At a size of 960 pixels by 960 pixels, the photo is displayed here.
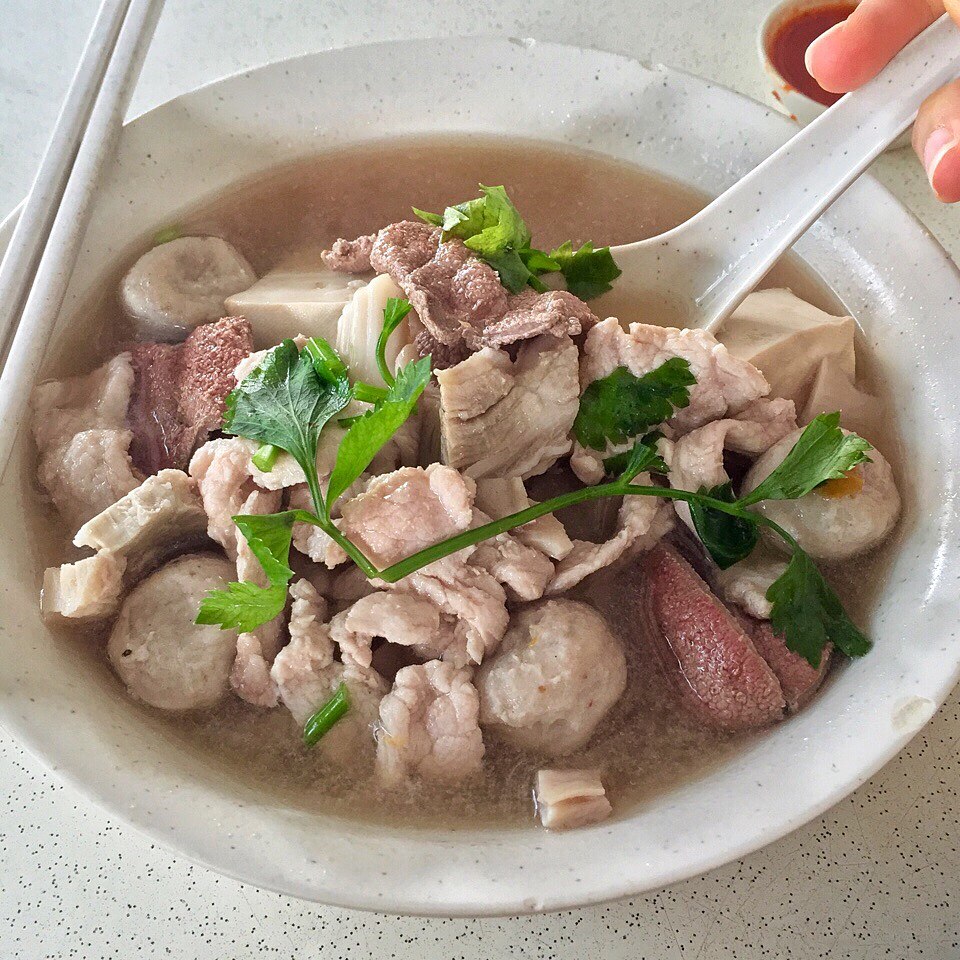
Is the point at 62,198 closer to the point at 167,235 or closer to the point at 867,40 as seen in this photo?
the point at 167,235

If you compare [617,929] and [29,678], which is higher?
[617,929]

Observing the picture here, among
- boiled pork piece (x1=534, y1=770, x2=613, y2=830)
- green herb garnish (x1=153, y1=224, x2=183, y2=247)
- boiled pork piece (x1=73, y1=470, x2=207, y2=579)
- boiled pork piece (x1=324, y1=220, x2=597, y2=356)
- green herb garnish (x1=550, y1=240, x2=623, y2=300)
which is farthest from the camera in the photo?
green herb garnish (x1=153, y1=224, x2=183, y2=247)

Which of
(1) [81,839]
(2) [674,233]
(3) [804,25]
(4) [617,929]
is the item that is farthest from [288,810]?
(3) [804,25]

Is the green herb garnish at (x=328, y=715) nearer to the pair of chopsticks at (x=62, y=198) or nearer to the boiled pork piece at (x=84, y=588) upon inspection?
the boiled pork piece at (x=84, y=588)

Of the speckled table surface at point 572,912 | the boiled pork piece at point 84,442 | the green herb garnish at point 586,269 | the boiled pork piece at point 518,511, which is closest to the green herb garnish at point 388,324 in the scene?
the boiled pork piece at point 518,511

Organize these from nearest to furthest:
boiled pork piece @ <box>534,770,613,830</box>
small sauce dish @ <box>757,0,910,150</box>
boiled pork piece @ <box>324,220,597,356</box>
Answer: boiled pork piece @ <box>534,770,613,830</box>, boiled pork piece @ <box>324,220,597,356</box>, small sauce dish @ <box>757,0,910,150</box>

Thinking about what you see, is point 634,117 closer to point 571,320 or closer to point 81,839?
point 571,320

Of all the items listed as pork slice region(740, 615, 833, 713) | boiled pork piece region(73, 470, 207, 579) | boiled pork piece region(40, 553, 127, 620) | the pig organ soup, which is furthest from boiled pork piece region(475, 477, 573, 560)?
boiled pork piece region(40, 553, 127, 620)

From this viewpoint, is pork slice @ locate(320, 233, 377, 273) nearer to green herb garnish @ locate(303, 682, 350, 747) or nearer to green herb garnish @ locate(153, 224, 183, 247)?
green herb garnish @ locate(153, 224, 183, 247)
